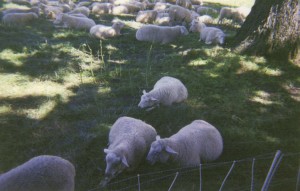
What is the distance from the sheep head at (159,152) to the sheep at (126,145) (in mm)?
215

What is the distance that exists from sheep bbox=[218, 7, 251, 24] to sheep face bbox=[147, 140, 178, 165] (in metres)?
9.74

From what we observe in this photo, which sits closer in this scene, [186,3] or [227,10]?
[227,10]

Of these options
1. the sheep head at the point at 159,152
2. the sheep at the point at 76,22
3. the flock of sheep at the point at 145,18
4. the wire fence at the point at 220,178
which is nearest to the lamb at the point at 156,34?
the flock of sheep at the point at 145,18

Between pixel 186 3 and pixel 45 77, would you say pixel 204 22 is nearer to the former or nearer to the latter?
pixel 186 3

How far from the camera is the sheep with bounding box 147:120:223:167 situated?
16.0ft

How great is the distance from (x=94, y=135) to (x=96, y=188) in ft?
4.24

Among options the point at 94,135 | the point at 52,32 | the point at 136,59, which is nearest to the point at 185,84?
the point at 136,59

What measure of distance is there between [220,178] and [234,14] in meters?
10.4

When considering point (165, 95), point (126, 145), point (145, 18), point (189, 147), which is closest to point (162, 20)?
point (145, 18)

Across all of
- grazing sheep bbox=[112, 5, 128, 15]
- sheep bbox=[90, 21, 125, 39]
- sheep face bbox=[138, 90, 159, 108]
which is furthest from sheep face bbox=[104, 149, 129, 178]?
grazing sheep bbox=[112, 5, 128, 15]

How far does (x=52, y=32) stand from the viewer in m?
11.4

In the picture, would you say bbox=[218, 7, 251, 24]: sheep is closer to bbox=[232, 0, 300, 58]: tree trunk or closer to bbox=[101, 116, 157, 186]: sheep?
bbox=[232, 0, 300, 58]: tree trunk

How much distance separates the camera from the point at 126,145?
192 inches

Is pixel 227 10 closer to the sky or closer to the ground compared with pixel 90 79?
closer to the sky
